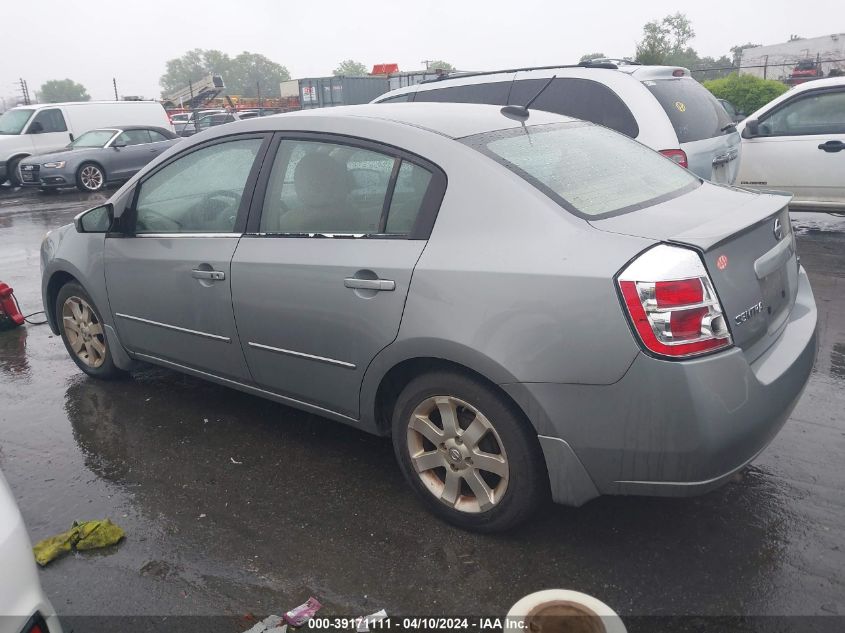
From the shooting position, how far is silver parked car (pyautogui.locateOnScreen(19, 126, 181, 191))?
1628 centimetres

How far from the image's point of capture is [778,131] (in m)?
8.03

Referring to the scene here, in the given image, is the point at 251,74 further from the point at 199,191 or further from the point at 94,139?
the point at 199,191

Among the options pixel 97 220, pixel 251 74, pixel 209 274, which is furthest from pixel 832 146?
pixel 251 74

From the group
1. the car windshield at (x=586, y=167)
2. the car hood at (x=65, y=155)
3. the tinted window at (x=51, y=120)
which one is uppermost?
the tinted window at (x=51, y=120)

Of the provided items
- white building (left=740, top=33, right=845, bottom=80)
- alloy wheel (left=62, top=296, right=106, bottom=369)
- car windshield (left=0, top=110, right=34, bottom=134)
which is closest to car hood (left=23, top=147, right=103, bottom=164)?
car windshield (left=0, top=110, right=34, bottom=134)

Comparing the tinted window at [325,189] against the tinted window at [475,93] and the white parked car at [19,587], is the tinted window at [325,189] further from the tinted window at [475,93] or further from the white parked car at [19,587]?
the tinted window at [475,93]

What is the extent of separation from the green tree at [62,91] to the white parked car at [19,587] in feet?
581

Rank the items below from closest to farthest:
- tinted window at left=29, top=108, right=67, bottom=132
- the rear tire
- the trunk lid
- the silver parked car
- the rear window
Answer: the trunk lid < the rear window < the silver parked car < the rear tire < tinted window at left=29, top=108, right=67, bottom=132

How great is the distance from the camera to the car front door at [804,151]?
7.64 metres

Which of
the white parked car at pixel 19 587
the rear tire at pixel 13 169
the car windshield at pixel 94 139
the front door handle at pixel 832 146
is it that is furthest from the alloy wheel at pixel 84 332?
the rear tire at pixel 13 169

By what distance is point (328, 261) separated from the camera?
3.14m

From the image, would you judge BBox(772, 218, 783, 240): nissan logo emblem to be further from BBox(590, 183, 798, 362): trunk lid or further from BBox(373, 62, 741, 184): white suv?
BBox(373, 62, 741, 184): white suv

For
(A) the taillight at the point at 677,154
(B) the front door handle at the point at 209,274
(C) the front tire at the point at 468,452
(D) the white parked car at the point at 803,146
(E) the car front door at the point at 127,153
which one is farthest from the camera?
(E) the car front door at the point at 127,153

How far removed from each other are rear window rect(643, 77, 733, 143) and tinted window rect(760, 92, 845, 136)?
5.17ft
